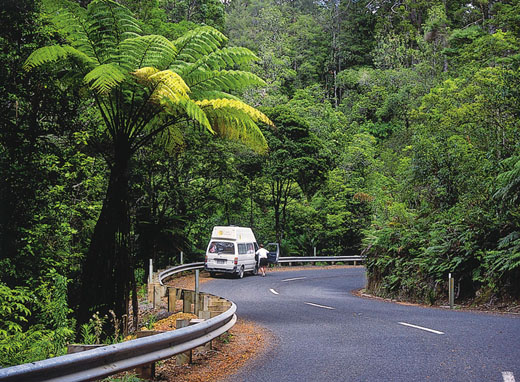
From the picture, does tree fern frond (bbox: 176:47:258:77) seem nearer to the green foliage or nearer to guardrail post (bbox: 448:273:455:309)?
the green foliage


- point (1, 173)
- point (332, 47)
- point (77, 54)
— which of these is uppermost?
point (332, 47)

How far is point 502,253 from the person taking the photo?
15.2 meters

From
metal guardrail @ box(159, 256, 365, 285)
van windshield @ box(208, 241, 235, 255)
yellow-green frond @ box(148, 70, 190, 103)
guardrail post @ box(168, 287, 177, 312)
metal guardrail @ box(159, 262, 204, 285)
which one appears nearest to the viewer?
yellow-green frond @ box(148, 70, 190, 103)

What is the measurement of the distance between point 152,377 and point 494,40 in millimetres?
42248

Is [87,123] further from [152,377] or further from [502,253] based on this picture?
[502,253]

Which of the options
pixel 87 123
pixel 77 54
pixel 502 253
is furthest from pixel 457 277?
pixel 77 54

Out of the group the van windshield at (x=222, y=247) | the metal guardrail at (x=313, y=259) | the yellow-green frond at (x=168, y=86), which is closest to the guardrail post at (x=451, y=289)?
the yellow-green frond at (x=168, y=86)

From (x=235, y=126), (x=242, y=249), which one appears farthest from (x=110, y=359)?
(x=242, y=249)

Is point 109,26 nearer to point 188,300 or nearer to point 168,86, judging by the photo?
point 168,86

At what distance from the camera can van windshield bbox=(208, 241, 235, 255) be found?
26219 millimetres

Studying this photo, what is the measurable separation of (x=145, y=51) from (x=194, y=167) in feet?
61.3

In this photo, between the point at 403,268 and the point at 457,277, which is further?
the point at 403,268

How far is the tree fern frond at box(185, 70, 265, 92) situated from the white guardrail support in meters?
5.24

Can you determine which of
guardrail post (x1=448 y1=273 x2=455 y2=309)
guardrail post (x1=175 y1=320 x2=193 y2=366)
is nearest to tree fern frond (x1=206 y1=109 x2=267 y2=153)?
guardrail post (x1=175 y1=320 x2=193 y2=366)
